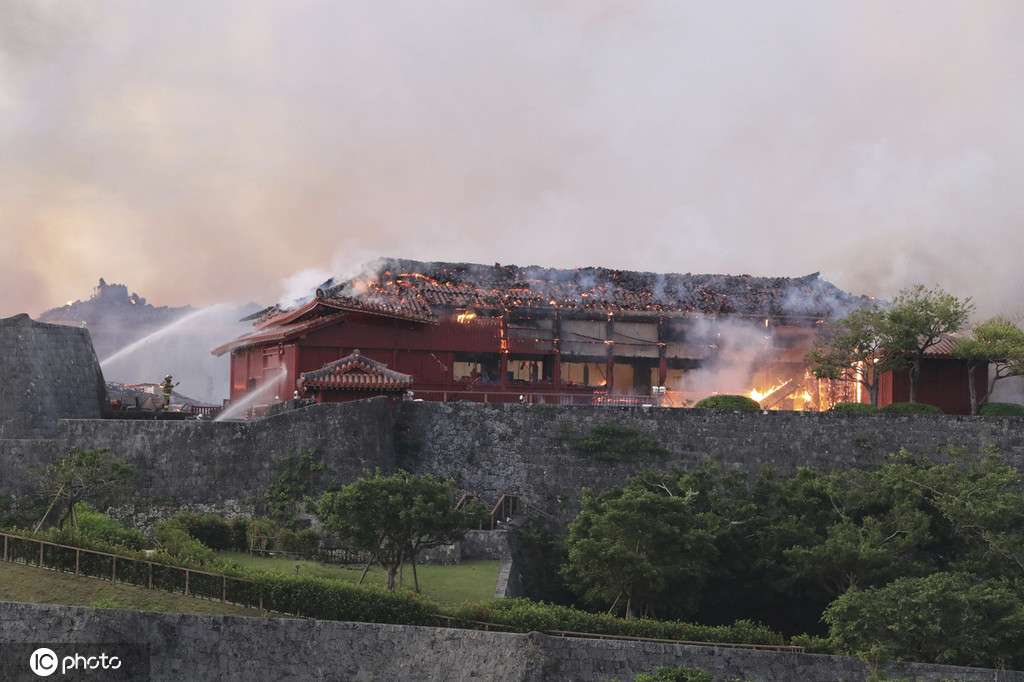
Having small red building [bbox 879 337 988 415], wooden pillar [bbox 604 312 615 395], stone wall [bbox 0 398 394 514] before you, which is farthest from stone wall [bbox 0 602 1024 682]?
wooden pillar [bbox 604 312 615 395]

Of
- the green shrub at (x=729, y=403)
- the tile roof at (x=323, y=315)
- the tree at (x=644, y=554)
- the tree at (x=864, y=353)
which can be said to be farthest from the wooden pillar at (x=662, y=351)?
the tree at (x=644, y=554)

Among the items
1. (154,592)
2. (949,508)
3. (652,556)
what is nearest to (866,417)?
(949,508)

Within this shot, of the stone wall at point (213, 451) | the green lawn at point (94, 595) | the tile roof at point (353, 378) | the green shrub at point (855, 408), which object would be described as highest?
the tile roof at point (353, 378)

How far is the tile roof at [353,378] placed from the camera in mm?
35344

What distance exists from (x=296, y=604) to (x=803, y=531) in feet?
45.8

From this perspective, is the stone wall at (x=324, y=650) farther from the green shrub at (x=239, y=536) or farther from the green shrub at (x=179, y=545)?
the green shrub at (x=239, y=536)

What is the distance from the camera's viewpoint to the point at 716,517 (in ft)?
100

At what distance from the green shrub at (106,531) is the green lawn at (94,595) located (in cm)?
201

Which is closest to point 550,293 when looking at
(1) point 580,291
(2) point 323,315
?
(1) point 580,291

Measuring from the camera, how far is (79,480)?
93.3 ft

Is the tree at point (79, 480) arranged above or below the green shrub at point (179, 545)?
above

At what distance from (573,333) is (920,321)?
42.8ft

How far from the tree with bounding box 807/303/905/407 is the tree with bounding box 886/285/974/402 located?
1.10 feet

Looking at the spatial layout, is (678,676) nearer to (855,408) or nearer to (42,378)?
(855,408)
